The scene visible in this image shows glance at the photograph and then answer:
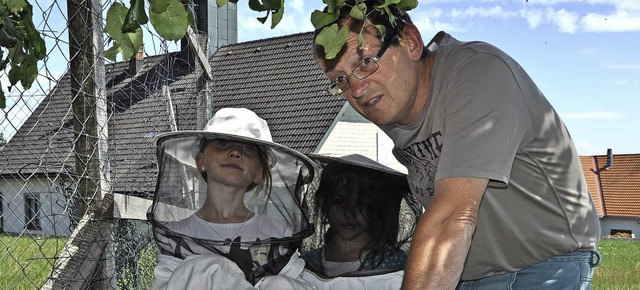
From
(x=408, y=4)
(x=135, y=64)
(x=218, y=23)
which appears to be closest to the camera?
(x=408, y=4)

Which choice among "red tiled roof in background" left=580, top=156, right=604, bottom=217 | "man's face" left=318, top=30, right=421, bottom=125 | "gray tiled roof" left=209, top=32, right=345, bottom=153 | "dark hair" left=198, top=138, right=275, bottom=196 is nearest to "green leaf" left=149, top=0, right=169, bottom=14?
"man's face" left=318, top=30, right=421, bottom=125

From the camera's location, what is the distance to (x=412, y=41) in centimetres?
213

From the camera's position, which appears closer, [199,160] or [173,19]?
[173,19]

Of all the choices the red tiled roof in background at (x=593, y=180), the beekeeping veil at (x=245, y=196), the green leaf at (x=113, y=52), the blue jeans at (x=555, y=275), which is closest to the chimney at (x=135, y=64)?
the beekeeping veil at (x=245, y=196)

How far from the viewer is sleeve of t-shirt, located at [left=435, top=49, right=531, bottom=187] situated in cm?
176

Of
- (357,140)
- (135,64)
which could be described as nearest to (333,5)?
(135,64)

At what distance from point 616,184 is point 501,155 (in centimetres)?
3745

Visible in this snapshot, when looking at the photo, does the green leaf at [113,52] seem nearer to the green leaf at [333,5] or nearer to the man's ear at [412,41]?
the green leaf at [333,5]

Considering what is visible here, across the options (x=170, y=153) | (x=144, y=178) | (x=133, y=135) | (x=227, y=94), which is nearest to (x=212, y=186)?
(x=170, y=153)

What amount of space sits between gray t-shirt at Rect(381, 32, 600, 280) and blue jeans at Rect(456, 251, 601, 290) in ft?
0.07

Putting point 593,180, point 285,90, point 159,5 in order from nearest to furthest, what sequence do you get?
point 159,5 < point 285,90 < point 593,180

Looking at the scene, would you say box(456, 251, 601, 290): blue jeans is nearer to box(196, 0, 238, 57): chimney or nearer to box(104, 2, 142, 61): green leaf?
box(104, 2, 142, 61): green leaf

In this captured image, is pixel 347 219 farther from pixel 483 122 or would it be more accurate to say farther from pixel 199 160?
pixel 483 122

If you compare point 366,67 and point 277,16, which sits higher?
point 277,16
